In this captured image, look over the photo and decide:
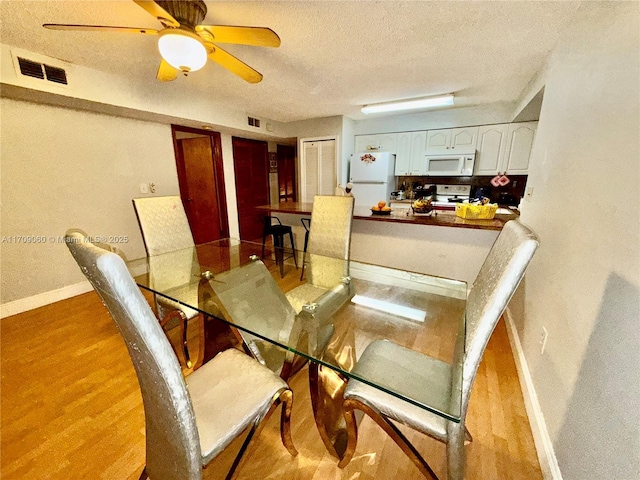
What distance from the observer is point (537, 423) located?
47.9 inches

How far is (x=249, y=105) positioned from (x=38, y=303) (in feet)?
10.7

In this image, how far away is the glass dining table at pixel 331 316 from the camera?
3.37 ft

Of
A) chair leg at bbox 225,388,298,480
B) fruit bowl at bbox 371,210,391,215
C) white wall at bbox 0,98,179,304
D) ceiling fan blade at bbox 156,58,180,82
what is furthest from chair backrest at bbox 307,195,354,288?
white wall at bbox 0,98,179,304

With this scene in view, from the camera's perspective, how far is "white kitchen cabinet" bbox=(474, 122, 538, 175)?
11.4 ft

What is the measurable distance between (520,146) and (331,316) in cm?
391

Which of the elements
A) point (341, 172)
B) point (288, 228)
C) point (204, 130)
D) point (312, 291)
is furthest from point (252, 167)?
point (312, 291)

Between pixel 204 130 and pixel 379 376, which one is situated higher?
pixel 204 130

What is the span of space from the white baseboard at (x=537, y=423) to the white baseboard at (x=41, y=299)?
→ 4.04m

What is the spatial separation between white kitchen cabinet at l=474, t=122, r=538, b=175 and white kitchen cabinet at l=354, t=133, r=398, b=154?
4.23 feet

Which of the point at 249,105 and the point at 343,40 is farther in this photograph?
the point at 249,105

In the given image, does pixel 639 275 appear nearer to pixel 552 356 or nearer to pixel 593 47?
pixel 552 356

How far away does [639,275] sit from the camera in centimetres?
72

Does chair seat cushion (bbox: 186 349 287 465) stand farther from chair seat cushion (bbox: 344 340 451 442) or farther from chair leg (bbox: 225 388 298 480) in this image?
chair seat cushion (bbox: 344 340 451 442)

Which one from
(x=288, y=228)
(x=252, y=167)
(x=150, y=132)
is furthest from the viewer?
(x=252, y=167)
